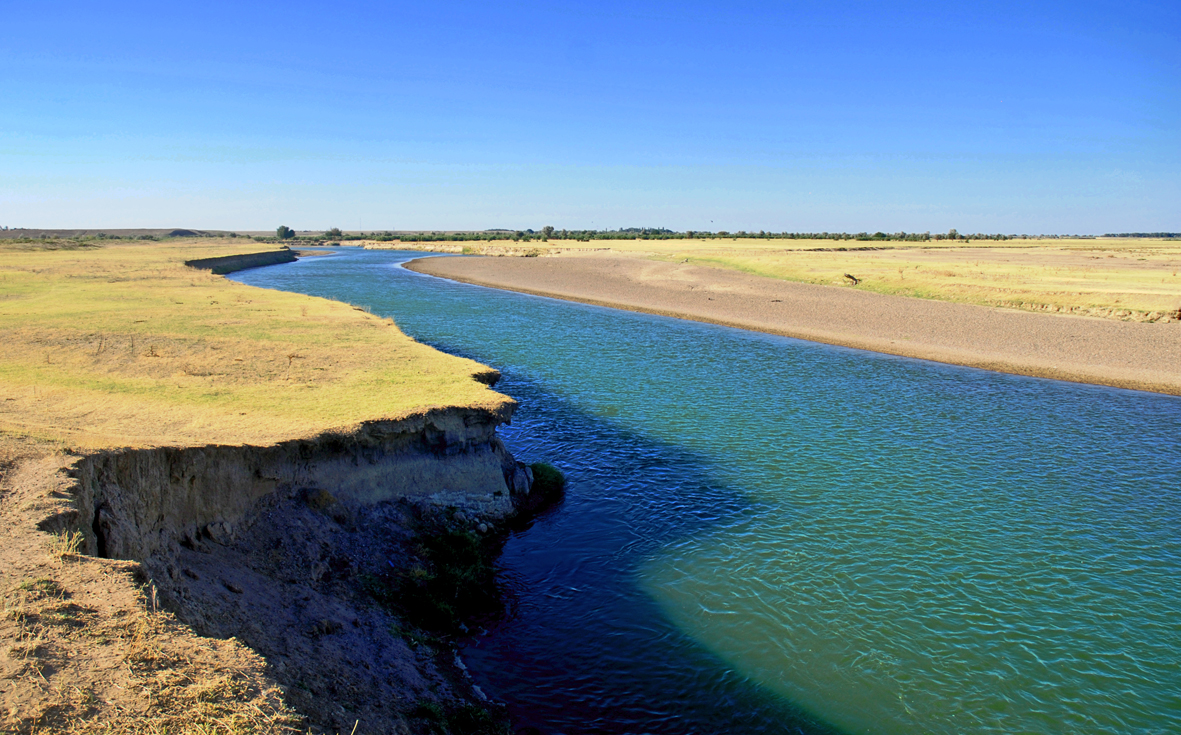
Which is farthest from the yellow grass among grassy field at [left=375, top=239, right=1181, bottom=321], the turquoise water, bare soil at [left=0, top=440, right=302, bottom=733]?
bare soil at [left=0, top=440, right=302, bottom=733]

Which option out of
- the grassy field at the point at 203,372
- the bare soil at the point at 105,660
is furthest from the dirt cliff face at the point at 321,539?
the grassy field at the point at 203,372

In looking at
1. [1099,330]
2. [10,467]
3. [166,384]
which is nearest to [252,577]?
[10,467]

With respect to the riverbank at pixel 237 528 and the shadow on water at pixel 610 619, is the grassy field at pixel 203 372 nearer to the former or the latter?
the riverbank at pixel 237 528

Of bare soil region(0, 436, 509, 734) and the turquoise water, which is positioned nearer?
bare soil region(0, 436, 509, 734)

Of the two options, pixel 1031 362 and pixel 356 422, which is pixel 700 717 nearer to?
pixel 356 422

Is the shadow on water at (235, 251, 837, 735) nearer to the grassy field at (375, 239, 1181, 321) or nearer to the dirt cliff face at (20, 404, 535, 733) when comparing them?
the dirt cliff face at (20, 404, 535, 733)

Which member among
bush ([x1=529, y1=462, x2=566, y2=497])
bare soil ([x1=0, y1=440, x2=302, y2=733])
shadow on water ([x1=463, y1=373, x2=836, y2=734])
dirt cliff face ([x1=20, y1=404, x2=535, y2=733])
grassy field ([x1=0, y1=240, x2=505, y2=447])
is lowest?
shadow on water ([x1=463, y1=373, x2=836, y2=734])
